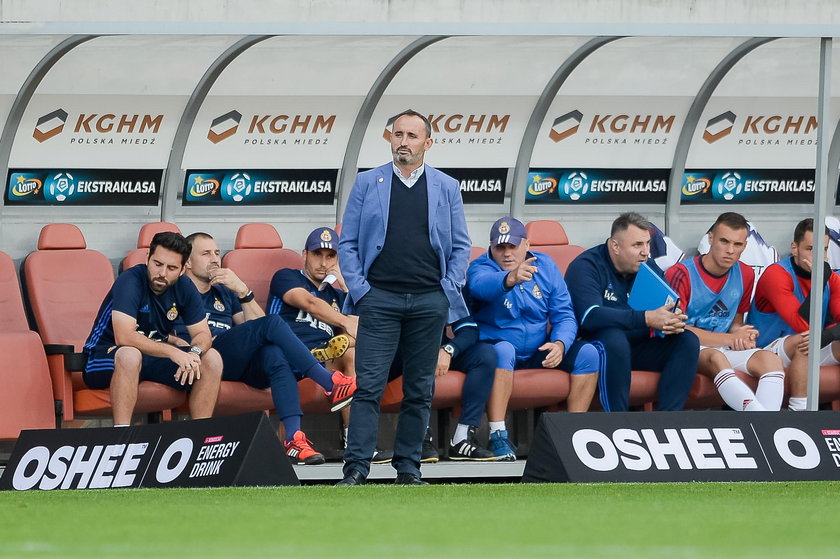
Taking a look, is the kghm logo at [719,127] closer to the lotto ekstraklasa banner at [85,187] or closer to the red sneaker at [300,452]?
the lotto ekstraklasa banner at [85,187]

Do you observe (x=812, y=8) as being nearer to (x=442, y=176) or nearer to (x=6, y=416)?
(x=442, y=176)

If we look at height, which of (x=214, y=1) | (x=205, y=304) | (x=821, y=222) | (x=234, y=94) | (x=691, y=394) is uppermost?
Answer: (x=214, y=1)

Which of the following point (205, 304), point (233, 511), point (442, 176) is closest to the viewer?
point (233, 511)

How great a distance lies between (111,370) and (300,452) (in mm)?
1001

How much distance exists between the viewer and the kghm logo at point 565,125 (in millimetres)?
8852

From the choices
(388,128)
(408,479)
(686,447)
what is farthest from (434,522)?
(388,128)

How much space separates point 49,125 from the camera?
8117 mm

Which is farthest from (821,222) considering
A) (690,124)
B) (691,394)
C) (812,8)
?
(812,8)

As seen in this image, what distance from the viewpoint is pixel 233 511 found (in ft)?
14.5

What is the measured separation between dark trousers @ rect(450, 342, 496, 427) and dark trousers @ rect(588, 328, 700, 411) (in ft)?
2.07

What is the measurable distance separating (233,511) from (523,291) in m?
3.53

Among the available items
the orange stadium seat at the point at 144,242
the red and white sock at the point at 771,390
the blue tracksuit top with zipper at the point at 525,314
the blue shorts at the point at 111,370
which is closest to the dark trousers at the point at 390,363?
the blue shorts at the point at 111,370

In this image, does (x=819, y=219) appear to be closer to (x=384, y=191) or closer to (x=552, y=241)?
(x=384, y=191)

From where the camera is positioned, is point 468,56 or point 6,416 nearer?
point 6,416
